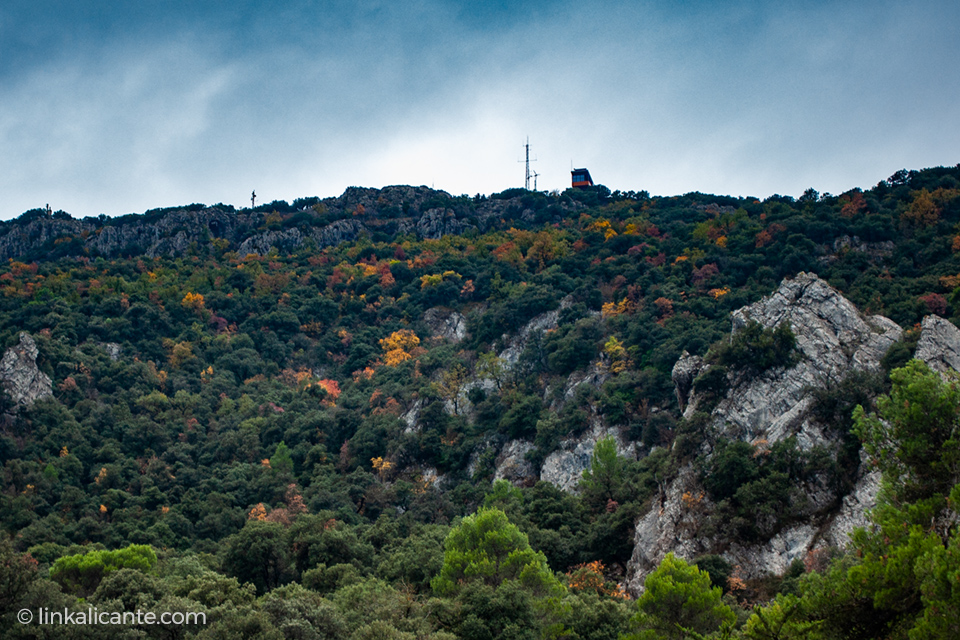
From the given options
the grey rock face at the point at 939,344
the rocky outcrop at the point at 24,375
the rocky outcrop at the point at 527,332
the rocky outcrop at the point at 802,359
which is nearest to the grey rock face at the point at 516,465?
the rocky outcrop at the point at 527,332

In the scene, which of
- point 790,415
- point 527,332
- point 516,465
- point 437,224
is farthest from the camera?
point 437,224

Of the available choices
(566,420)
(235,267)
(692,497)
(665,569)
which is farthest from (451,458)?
(235,267)

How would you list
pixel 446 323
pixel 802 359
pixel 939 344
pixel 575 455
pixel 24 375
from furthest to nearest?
pixel 446 323
pixel 24 375
pixel 575 455
pixel 802 359
pixel 939 344

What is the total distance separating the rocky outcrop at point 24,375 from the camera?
55287mm

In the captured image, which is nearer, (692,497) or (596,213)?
(692,497)

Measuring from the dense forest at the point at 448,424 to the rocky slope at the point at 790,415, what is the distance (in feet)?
3.61

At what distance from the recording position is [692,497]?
1387 inches

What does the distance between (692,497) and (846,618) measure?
844 inches

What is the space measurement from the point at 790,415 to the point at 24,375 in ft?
186

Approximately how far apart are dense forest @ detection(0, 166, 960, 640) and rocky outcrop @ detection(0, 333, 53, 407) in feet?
2.16

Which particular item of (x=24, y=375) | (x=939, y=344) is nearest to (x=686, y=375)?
(x=939, y=344)

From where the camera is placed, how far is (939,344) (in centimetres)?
3512

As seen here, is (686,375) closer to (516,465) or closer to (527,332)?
(516,465)

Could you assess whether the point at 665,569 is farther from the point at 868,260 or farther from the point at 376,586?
the point at 868,260
